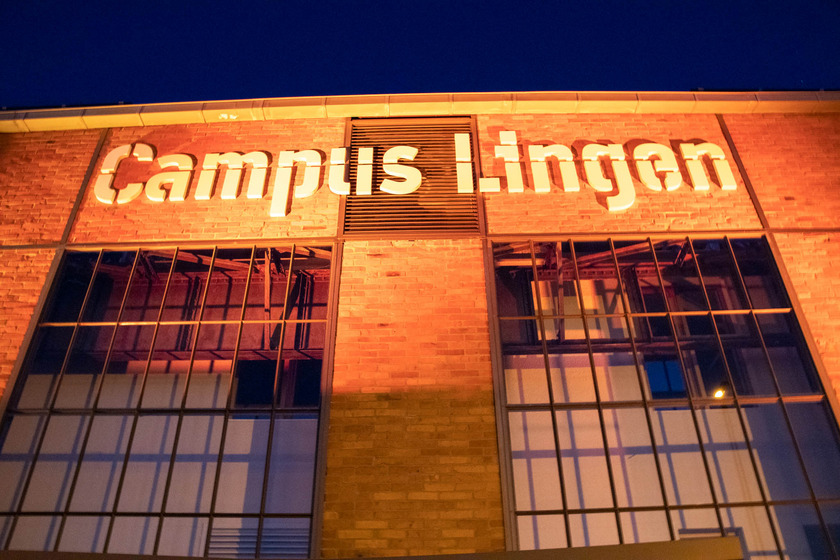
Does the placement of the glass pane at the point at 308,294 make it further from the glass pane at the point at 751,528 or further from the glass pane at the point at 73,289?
the glass pane at the point at 751,528

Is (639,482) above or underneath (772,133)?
underneath

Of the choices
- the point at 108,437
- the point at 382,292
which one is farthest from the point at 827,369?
the point at 108,437

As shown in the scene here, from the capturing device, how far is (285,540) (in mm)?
9203

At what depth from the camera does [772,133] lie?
348 inches

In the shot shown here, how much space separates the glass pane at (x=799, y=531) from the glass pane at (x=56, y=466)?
11522 mm

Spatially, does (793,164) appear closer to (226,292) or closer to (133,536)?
(226,292)

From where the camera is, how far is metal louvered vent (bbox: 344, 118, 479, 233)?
7902 millimetres

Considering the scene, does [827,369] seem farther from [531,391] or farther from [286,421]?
[286,421]

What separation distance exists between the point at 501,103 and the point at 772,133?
4392 mm

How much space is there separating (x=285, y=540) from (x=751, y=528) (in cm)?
766

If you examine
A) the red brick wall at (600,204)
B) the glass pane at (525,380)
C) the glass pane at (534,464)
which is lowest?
the glass pane at (534,464)

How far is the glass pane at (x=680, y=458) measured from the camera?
916 cm

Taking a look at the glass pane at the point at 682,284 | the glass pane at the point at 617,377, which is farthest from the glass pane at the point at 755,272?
the glass pane at the point at 617,377

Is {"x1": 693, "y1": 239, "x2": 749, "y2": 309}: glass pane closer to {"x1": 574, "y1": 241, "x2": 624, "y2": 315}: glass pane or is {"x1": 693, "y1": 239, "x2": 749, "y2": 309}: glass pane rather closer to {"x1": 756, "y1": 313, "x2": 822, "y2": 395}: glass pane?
{"x1": 756, "y1": 313, "x2": 822, "y2": 395}: glass pane
